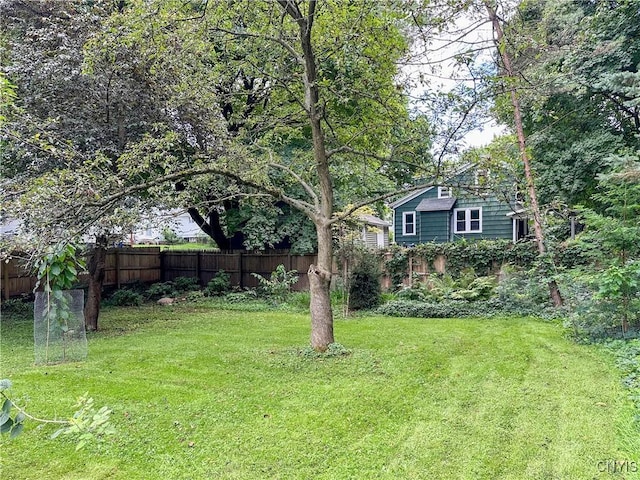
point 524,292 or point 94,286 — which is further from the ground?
point 94,286

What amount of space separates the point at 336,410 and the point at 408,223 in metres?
16.1

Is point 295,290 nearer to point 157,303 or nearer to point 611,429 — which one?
point 157,303

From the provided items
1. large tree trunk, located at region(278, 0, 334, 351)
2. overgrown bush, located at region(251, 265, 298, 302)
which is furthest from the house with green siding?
large tree trunk, located at region(278, 0, 334, 351)

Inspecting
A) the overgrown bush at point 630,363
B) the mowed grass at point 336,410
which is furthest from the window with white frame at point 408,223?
the overgrown bush at point 630,363

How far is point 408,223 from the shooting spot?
19.2 metres

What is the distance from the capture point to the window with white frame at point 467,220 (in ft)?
56.2

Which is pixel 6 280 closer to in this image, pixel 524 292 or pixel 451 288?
pixel 451 288

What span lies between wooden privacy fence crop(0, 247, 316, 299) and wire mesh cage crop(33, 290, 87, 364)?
721cm

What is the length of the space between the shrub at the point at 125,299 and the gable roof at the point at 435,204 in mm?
11687

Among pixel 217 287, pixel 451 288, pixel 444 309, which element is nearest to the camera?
pixel 444 309

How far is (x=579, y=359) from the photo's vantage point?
5.24 meters

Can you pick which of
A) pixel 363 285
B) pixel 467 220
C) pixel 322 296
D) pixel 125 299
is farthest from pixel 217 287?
pixel 467 220

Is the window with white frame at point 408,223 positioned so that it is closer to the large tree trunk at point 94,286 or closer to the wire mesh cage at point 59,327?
the large tree trunk at point 94,286

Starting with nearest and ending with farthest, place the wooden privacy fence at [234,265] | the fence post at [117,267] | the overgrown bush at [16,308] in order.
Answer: the overgrown bush at [16,308], the fence post at [117,267], the wooden privacy fence at [234,265]
